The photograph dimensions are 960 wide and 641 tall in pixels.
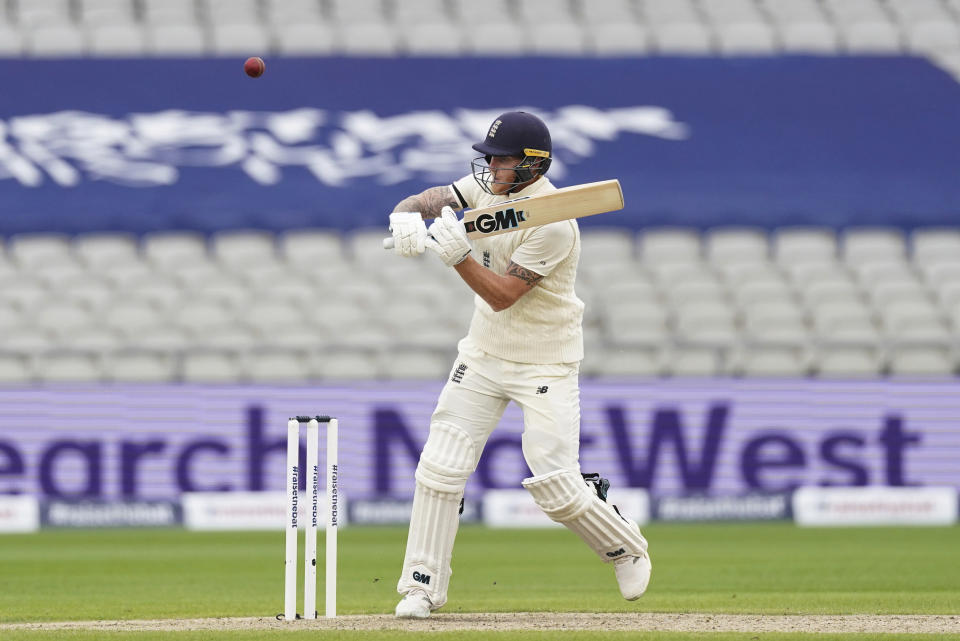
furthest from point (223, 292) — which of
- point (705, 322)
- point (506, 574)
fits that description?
point (506, 574)

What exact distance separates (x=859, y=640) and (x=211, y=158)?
39.0 ft

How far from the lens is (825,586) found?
8102 millimetres

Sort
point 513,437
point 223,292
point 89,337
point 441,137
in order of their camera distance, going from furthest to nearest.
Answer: point 441,137, point 223,292, point 89,337, point 513,437

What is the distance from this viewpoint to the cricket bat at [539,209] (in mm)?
5680

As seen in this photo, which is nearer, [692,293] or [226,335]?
[226,335]

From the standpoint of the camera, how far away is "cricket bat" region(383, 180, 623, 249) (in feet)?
18.6

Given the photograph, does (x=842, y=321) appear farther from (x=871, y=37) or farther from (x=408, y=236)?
(x=408, y=236)

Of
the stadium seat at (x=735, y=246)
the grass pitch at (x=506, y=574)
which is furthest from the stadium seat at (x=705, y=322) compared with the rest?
the grass pitch at (x=506, y=574)

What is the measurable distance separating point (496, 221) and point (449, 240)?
0.85 ft

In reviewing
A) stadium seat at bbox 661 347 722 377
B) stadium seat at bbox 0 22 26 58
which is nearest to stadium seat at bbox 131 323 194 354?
stadium seat at bbox 0 22 26 58

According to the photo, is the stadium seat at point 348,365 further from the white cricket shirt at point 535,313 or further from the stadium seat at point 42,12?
the white cricket shirt at point 535,313

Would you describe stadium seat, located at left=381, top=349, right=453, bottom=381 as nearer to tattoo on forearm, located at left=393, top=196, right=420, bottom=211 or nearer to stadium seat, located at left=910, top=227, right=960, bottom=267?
stadium seat, located at left=910, top=227, right=960, bottom=267

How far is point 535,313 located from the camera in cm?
598

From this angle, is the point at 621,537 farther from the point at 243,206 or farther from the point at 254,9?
the point at 254,9
